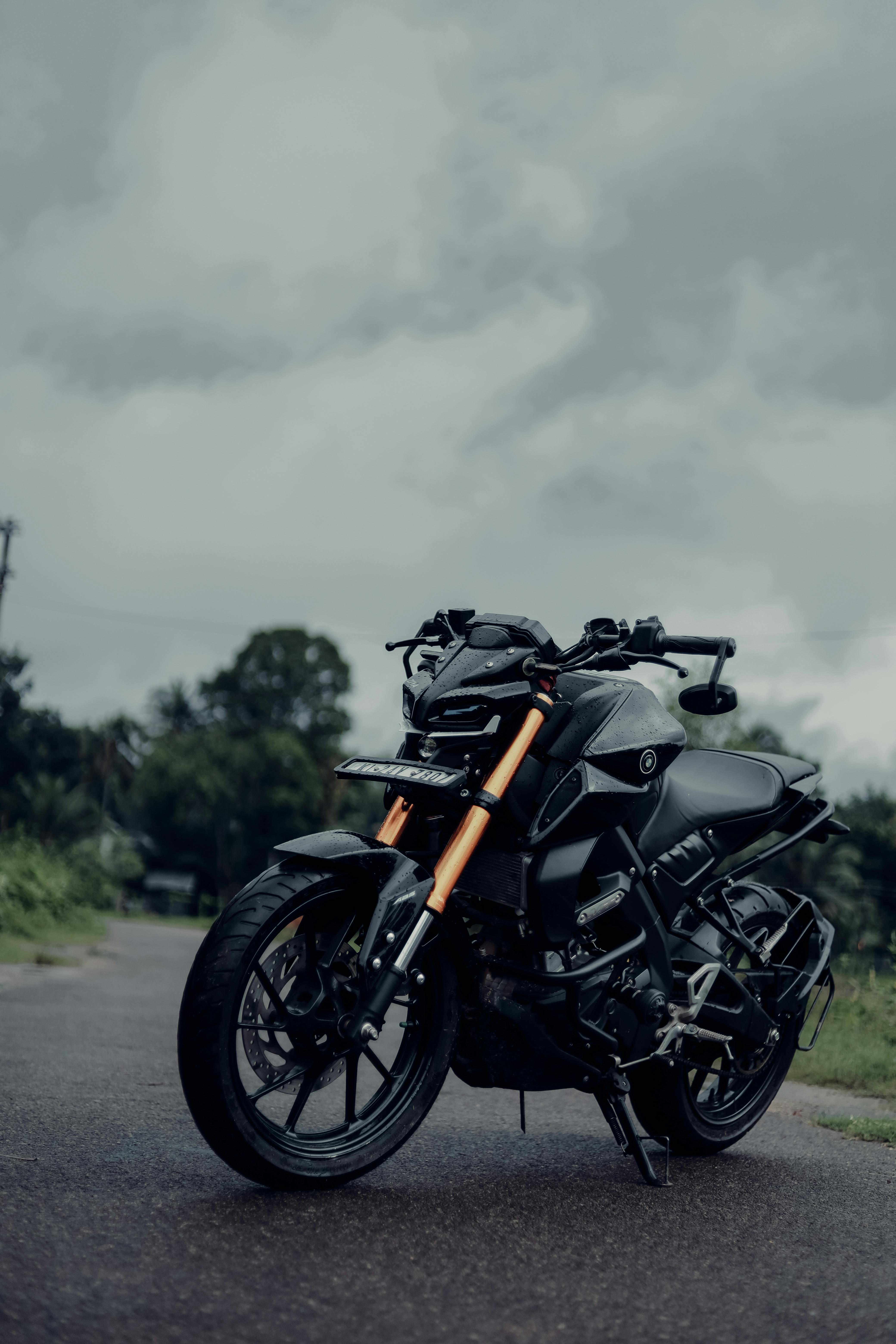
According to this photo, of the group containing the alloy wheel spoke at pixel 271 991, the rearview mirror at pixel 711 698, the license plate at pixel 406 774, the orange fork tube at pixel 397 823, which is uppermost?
the rearview mirror at pixel 711 698

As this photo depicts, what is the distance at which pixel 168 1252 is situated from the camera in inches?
107

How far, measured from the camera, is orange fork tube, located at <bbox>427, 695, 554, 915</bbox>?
3.40m

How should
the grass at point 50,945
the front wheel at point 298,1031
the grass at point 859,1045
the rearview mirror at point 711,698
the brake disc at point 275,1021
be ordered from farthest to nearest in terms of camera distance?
the grass at point 50,945, the grass at point 859,1045, the rearview mirror at point 711,698, the brake disc at point 275,1021, the front wheel at point 298,1031

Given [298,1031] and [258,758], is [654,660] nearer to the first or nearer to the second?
[298,1031]

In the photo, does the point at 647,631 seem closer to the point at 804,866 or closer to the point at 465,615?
the point at 465,615

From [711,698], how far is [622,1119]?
4.47 feet

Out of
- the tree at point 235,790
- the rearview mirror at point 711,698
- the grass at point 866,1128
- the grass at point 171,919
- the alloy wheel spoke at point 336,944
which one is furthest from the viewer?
the tree at point 235,790

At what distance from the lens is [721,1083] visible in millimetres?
4672

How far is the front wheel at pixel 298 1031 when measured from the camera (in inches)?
124

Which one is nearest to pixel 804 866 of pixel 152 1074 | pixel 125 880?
pixel 125 880

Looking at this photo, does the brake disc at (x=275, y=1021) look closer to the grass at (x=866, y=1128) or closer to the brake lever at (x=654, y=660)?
the brake lever at (x=654, y=660)

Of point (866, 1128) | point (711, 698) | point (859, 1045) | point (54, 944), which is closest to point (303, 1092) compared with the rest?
point (711, 698)

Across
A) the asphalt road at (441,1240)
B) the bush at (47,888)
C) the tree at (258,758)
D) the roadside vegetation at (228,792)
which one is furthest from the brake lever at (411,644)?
the tree at (258,758)

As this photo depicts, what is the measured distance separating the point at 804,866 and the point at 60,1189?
4946 cm
